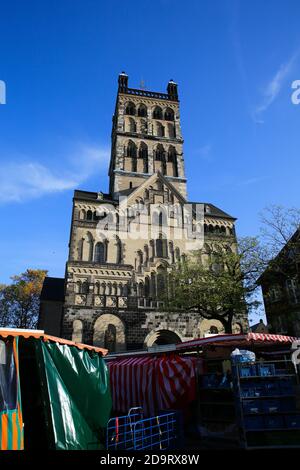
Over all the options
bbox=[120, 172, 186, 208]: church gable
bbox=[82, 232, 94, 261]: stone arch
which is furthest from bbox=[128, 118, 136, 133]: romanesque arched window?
bbox=[82, 232, 94, 261]: stone arch

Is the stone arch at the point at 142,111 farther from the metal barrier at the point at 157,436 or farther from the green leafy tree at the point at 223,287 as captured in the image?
the metal barrier at the point at 157,436

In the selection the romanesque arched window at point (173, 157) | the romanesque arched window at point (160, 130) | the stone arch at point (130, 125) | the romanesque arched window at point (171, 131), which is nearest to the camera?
the romanesque arched window at point (173, 157)

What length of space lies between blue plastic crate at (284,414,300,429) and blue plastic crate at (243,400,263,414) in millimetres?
635

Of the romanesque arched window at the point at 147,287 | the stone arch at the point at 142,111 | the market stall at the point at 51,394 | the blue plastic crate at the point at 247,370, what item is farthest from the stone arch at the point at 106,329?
the stone arch at the point at 142,111

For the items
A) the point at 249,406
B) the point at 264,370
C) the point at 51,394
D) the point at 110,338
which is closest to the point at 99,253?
the point at 110,338

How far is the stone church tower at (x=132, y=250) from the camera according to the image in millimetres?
24797

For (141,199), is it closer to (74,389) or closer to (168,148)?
(168,148)

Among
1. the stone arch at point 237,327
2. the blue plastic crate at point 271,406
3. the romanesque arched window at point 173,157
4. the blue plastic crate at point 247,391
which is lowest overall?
the blue plastic crate at point 271,406

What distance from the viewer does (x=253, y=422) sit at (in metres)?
7.28

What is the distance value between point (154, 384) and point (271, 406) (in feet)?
13.1

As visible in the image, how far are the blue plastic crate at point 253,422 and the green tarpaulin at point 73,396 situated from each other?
341 centimetres
